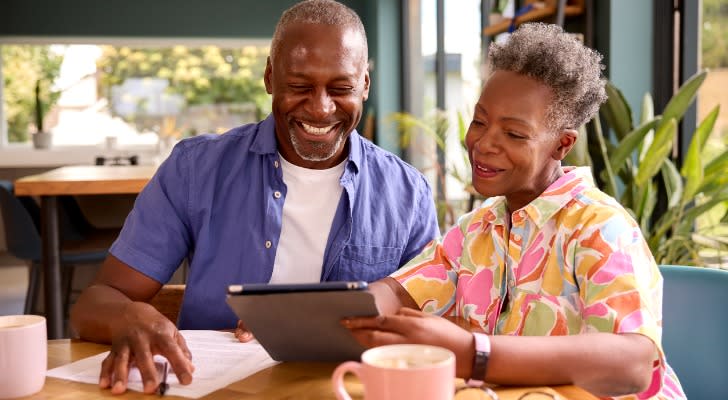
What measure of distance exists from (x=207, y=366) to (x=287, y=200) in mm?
638

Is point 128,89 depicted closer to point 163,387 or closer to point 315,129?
point 315,129

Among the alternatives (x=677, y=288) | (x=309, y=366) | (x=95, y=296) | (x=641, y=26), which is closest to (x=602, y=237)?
(x=677, y=288)

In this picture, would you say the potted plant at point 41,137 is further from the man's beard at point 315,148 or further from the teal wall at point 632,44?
the man's beard at point 315,148

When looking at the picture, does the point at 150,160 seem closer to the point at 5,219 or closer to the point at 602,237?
the point at 5,219

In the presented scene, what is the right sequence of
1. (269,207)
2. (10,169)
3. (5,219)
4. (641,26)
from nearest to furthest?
(269,207), (641,26), (5,219), (10,169)

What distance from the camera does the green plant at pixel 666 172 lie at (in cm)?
250

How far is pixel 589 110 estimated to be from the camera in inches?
50.6

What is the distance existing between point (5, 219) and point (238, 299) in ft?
10.2

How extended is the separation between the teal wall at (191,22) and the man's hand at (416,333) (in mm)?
6939

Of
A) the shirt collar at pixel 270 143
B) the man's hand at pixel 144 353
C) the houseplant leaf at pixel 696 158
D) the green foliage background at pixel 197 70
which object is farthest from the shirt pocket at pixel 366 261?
the green foliage background at pixel 197 70

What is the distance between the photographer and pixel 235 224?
5.19ft

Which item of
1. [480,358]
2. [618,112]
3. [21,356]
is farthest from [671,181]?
[21,356]

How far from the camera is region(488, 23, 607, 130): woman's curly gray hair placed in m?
1.22

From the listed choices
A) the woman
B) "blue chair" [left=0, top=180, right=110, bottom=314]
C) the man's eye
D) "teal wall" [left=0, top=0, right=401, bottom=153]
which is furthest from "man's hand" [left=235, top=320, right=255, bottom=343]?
"teal wall" [left=0, top=0, right=401, bottom=153]
